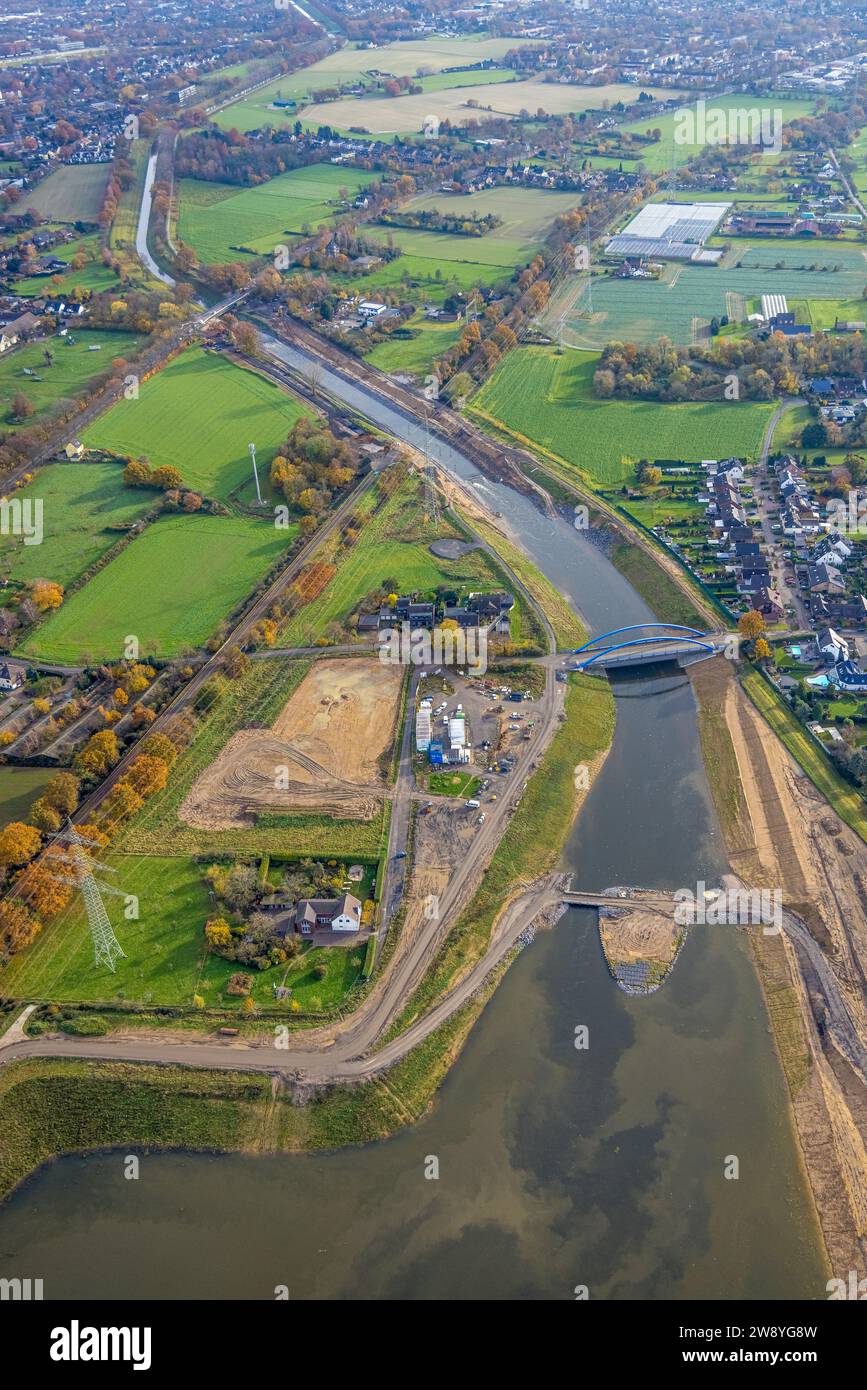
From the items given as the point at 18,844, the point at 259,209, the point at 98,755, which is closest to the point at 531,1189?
the point at 18,844

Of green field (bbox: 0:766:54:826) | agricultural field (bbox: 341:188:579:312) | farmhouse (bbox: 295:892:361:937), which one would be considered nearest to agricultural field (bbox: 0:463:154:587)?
green field (bbox: 0:766:54:826)

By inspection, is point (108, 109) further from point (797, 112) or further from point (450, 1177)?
point (450, 1177)

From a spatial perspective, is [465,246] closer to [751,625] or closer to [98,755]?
[751,625]

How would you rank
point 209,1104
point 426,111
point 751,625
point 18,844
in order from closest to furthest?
point 209,1104 → point 18,844 → point 751,625 → point 426,111

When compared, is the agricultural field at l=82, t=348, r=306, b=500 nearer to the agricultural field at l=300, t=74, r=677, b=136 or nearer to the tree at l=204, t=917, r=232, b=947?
the tree at l=204, t=917, r=232, b=947

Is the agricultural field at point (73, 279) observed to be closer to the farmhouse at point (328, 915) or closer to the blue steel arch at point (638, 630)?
the blue steel arch at point (638, 630)

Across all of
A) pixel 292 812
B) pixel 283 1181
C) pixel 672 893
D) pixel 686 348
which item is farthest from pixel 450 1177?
pixel 686 348

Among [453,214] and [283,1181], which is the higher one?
[453,214]
